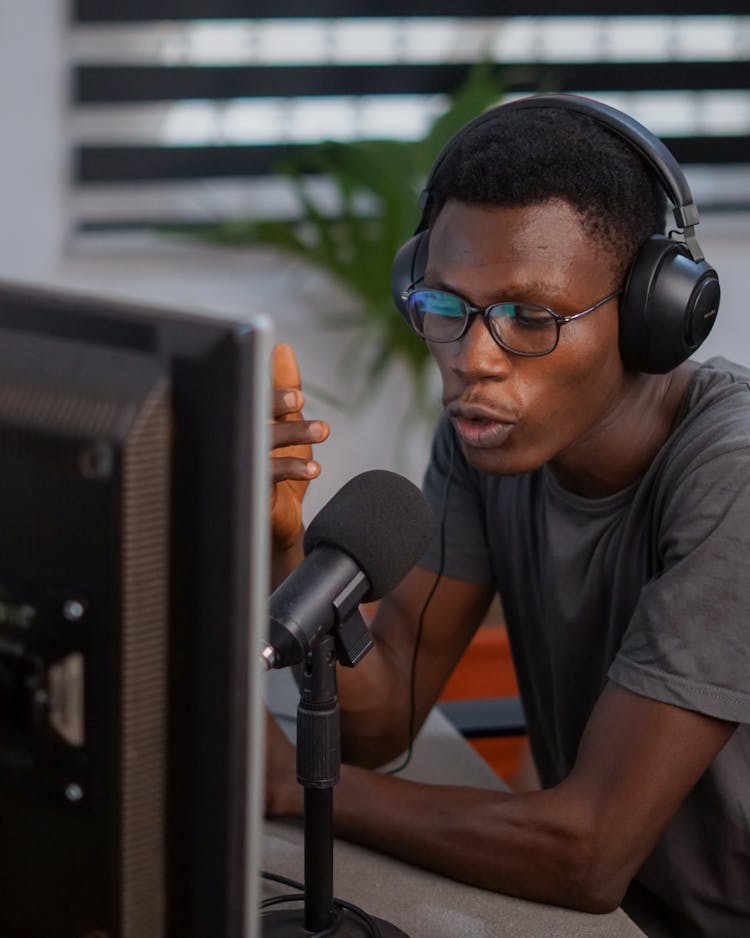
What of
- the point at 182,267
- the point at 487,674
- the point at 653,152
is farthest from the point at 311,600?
the point at 182,267

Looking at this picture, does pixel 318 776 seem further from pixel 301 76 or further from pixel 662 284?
pixel 301 76

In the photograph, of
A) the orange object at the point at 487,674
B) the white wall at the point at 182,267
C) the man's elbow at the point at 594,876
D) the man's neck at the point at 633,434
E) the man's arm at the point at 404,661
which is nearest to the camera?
the man's elbow at the point at 594,876

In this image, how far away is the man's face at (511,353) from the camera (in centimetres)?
116

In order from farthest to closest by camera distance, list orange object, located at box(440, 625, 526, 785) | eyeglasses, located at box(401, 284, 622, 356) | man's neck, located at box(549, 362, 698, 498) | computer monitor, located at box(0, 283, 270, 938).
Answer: orange object, located at box(440, 625, 526, 785)
man's neck, located at box(549, 362, 698, 498)
eyeglasses, located at box(401, 284, 622, 356)
computer monitor, located at box(0, 283, 270, 938)

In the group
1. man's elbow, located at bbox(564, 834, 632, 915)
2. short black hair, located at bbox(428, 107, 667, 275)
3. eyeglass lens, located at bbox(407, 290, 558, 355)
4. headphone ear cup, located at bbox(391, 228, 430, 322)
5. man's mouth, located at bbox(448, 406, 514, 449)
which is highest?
short black hair, located at bbox(428, 107, 667, 275)

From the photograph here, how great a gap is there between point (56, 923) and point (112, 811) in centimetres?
8

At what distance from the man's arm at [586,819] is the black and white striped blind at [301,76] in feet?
6.62

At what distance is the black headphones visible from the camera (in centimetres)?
117

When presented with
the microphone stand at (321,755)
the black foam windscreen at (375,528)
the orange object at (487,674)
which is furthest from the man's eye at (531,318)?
the orange object at (487,674)

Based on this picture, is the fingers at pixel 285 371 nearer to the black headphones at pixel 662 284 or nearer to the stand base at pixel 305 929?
the black headphones at pixel 662 284

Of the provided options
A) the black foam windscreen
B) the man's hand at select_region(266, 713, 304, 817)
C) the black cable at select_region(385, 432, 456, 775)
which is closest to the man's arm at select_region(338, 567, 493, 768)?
the black cable at select_region(385, 432, 456, 775)

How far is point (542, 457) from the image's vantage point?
47.3 inches

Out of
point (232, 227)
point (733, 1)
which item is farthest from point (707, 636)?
point (733, 1)

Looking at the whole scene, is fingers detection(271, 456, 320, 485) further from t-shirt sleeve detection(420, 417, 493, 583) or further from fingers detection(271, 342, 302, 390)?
t-shirt sleeve detection(420, 417, 493, 583)
